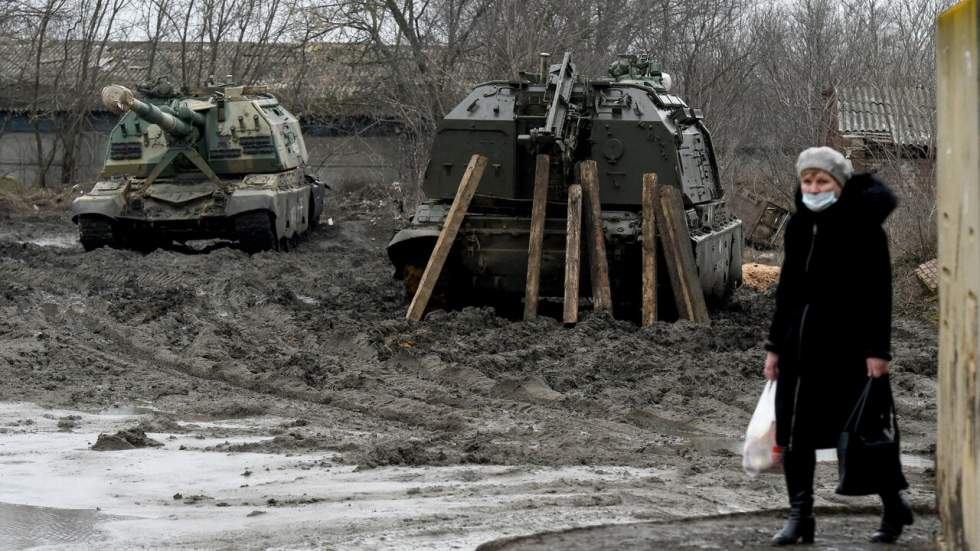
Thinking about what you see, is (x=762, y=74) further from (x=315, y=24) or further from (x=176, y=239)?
(x=176, y=239)

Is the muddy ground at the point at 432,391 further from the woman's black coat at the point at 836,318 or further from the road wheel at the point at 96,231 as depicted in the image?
the road wheel at the point at 96,231

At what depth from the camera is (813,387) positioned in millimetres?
5652

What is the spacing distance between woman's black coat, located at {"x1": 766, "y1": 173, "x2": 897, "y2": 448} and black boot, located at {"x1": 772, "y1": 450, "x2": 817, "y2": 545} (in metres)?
0.07

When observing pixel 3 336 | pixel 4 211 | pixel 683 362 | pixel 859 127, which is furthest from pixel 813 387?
pixel 4 211

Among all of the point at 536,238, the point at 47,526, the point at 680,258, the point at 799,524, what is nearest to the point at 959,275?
the point at 799,524

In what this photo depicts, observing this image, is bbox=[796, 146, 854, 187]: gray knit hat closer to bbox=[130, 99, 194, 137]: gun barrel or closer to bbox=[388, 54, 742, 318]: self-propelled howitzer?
bbox=[388, 54, 742, 318]: self-propelled howitzer

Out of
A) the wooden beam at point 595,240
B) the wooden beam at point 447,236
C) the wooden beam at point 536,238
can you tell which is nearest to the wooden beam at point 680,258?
the wooden beam at point 595,240

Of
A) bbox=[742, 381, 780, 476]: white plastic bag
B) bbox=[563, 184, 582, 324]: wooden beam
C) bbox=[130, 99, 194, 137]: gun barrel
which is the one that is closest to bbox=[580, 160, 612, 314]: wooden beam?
bbox=[563, 184, 582, 324]: wooden beam

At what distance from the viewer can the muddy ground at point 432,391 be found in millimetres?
6520

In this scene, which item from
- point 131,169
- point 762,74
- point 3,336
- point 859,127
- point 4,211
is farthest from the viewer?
point 762,74

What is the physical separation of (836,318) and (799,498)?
701 mm

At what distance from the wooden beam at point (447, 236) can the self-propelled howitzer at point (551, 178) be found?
1.06ft

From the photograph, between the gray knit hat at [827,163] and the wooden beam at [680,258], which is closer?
the gray knit hat at [827,163]

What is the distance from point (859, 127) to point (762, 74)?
36.6 feet
